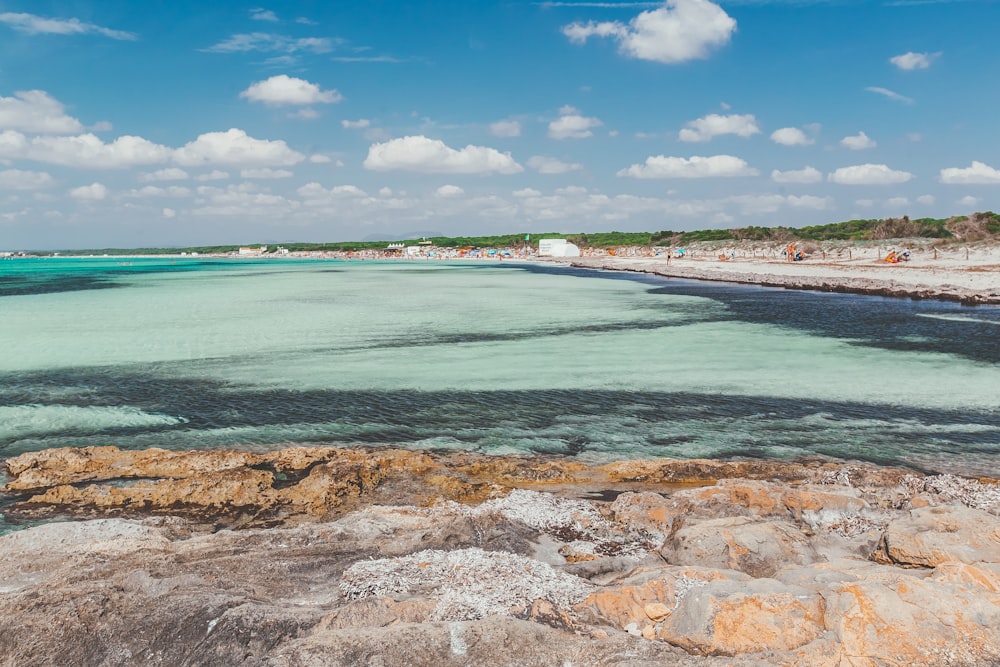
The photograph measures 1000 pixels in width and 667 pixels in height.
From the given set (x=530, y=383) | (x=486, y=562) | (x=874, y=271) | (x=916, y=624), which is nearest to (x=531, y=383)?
(x=530, y=383)

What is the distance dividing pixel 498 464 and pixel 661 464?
251cm

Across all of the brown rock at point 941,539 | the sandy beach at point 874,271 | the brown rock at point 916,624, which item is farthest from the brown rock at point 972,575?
the sandy beach at point 874,271

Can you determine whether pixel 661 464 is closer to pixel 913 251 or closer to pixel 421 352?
pixel 421 352

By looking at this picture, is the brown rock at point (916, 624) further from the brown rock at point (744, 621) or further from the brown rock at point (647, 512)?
the brown rock at point (647, 512)

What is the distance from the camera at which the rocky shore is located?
14.0 ft

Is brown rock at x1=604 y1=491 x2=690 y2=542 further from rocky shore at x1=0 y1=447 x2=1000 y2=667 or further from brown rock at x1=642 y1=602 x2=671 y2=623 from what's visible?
brown rock at x1=642 y1=602 x2=671 y2=623

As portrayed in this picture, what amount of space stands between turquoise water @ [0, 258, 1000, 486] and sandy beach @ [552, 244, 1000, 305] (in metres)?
9.97

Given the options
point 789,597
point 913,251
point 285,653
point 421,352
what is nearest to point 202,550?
point 285,653

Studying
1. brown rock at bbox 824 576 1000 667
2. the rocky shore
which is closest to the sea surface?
the rocky shore

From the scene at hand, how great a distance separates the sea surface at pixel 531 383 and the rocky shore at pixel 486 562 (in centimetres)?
171

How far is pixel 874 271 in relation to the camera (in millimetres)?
52094

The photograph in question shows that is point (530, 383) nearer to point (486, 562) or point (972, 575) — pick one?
point (486, 562)

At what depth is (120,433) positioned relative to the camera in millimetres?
11945

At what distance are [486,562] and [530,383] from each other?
32.8ft
